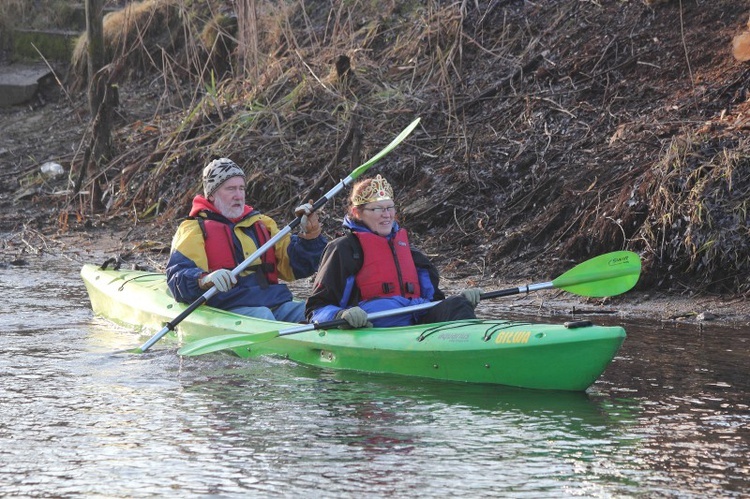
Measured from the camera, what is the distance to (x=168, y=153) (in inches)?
465

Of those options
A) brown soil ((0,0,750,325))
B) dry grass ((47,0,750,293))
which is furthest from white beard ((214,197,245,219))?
dry grass ((47,0,750,293))

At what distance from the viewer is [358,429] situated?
15.7ft

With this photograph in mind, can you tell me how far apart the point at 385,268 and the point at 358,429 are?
1370mm

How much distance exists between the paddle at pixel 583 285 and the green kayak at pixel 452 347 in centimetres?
3

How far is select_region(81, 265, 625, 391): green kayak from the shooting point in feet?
17.3

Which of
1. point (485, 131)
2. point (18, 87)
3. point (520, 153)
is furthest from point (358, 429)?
point (18, 87)

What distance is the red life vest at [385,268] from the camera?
5.93 meters

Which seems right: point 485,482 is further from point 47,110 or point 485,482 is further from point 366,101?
point 47,110

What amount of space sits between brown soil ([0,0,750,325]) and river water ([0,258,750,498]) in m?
1.55

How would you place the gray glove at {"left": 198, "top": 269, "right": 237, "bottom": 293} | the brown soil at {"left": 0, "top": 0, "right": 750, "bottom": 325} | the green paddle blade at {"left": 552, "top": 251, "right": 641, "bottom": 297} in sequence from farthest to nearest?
the brown soil at {"left": 0, "top": 0, "right": 750, "bottom": 325}
the gray glove at {"left": 198, "top": 269, "right": 237, "bottom": 293}
the green paddle blade at {"left": 552, "top": 251, "right": 641, "bottom": 297}

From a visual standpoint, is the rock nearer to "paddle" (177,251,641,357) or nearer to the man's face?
"paddle" (177,251,641,357)

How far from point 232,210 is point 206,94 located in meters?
5.54

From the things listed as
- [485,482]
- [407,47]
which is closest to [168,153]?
[407,47]

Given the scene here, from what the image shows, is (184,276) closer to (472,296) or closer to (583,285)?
(472,296)
